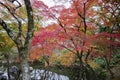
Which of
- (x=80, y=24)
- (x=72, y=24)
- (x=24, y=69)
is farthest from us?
(x=80, y=24)

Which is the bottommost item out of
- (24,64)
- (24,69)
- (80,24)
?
(24,69)

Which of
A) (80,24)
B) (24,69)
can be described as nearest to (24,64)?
(24,69)

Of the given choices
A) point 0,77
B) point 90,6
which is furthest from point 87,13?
point 0,77

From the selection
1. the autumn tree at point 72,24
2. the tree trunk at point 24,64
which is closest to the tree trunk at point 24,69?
the tree trunk at point 24,64

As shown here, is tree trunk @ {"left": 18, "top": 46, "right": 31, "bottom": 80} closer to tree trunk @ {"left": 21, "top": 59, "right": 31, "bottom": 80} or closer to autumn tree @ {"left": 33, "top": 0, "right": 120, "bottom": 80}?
tree trunk @ {"left": 21, "top": 59, "right": 31, "bottom": 80}

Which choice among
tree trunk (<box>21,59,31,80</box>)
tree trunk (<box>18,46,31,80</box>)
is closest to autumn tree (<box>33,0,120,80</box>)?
tree trunk (<box>18,46,31,80</box>)

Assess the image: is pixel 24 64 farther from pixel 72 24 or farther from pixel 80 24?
pixel 80 24

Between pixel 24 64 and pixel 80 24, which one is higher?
pixel 80 24

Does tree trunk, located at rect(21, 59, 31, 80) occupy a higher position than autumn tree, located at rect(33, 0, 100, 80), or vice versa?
autumn tree, located at rect(33, 0, 100, 80)

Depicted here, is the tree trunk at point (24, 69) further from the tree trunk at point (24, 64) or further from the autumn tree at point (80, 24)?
the autumn tree at point (80, 24)

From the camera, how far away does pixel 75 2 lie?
1315 cm

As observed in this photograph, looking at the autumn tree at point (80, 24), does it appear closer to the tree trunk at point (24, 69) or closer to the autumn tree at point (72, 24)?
the autumn tree at point (72, 24)

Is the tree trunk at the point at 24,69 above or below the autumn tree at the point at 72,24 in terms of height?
below

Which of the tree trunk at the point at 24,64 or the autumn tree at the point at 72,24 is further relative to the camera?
the autumn tree at the point at 72,24
